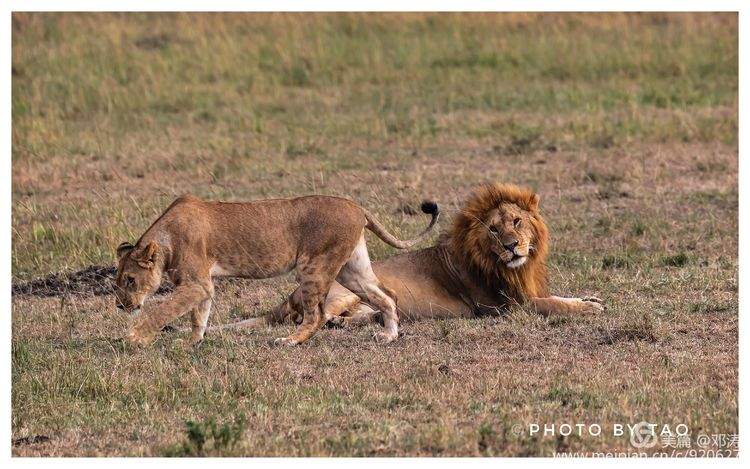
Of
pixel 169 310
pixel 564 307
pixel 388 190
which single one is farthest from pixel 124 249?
pixel 388 190

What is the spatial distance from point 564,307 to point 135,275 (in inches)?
97.2

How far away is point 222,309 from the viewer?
339 inches

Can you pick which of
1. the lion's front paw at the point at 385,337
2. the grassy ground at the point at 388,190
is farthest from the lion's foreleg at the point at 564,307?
the lion's front paw at the point at 385,337

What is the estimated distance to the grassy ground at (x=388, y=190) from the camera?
20.5 ft

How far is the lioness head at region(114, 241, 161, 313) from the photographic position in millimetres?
7422

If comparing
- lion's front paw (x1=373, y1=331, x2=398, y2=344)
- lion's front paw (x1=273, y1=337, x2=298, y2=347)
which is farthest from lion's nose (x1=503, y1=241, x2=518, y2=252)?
lion's front paw (x1=273, y1=337, x2=298, y2=347)

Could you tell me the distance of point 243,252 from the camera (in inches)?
299

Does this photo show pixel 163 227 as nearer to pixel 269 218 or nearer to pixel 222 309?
pixel 269 218

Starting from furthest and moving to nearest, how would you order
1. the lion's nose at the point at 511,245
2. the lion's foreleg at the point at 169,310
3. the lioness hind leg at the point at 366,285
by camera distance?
the lion's nose at the point at 511,245
the lioness hind leg at the point at 366,285
the lion's foreleg at the point at 169,310

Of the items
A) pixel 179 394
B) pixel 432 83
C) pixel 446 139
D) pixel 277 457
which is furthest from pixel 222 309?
pixel 432 83

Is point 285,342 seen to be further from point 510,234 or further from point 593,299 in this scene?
point 593,299

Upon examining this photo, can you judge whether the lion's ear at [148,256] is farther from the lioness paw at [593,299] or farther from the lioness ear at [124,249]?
the lioness paw at [593,299]

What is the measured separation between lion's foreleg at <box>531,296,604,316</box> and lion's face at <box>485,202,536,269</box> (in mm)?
263

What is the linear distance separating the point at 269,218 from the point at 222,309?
3.83ft
